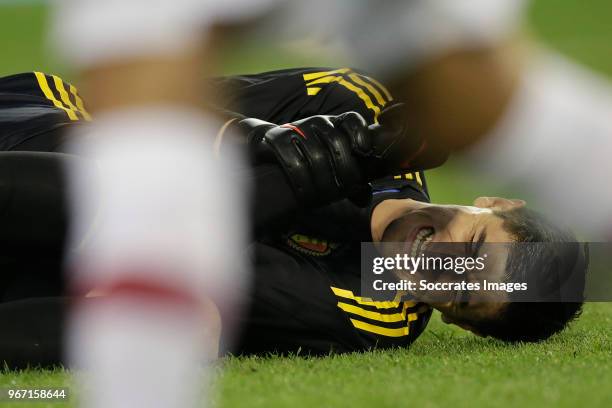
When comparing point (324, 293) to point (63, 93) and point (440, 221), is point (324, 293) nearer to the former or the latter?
point (440, 221)

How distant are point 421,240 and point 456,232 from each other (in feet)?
0.29

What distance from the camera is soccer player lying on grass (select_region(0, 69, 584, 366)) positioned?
1.80 metres

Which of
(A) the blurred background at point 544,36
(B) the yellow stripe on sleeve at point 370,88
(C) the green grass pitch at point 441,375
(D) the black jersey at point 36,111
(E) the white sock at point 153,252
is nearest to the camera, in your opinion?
(E) the white sock at point 153,252

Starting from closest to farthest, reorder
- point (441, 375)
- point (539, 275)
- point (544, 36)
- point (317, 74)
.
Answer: point (441, 375), point (539, 275), point (317, 74), point (544, 36)

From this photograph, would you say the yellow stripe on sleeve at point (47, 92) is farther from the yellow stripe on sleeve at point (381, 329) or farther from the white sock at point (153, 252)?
the white sock at point (153, 252)

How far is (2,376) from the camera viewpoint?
6.29 feet

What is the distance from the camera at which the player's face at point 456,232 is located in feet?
7.64

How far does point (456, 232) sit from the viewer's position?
2354 millimetres

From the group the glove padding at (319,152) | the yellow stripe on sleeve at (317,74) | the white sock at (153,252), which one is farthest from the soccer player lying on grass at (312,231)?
the white sock at (153,252)

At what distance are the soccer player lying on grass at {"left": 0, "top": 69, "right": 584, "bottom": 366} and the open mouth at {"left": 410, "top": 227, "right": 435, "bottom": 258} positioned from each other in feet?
0.04

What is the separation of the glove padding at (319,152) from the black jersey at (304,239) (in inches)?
4.4

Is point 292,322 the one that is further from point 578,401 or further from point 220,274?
point 220,274

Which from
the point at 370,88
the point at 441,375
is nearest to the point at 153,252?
the point at 441,375

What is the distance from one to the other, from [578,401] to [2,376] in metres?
1.04
